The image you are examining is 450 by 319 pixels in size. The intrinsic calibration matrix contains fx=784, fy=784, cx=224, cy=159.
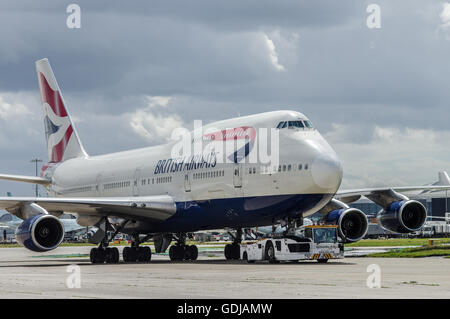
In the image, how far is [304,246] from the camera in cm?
3145

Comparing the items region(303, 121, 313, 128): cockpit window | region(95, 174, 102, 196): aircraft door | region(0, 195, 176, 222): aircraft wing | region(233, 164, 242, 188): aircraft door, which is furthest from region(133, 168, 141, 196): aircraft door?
region(303, 121, 313, 128): cockpit window

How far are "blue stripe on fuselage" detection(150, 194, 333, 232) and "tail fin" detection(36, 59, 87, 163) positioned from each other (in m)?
14.7

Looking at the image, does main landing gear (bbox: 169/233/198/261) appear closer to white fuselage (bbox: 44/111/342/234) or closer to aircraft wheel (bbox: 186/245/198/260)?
aircraft wheel (bbox: 186/245/198/260)

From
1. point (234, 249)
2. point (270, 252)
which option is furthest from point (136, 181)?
point (270, 252)

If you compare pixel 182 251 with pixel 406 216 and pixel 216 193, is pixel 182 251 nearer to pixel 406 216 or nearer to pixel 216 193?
pixel 216 193

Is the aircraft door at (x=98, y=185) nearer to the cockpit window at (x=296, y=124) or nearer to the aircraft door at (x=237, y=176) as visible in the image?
the aircraft door at (x=237, y=176)

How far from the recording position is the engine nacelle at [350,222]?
3731cm

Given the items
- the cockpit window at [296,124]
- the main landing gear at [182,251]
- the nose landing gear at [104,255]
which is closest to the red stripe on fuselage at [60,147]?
the nose landing gear at [104,255]

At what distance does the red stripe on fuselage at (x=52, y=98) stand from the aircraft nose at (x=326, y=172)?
2566 cm

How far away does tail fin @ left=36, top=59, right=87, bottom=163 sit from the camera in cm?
5172

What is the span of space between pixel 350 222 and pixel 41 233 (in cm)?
1450
